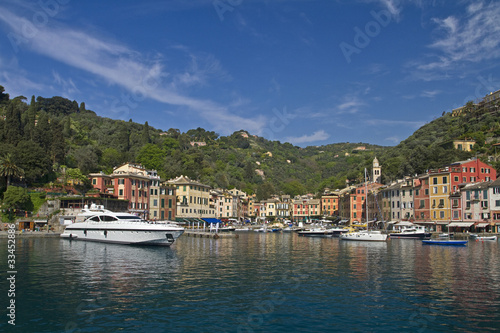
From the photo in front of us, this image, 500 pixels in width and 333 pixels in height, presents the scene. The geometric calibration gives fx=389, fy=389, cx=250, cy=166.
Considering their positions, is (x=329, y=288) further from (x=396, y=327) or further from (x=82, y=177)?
(x=82, y=177)

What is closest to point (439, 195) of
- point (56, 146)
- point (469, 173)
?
point (469, 173)

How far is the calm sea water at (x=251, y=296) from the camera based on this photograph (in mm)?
16703

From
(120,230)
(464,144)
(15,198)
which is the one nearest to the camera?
(120,230)

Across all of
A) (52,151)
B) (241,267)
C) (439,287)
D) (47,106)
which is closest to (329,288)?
(439,287)

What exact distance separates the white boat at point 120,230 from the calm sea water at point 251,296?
1268 cm

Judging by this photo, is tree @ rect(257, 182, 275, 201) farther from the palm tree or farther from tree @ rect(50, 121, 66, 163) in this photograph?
the palm tree

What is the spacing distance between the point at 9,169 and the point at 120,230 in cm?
3307

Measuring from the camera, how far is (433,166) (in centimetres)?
10019

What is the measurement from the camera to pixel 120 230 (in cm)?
5025

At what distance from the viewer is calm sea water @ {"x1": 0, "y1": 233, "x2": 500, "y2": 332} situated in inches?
658

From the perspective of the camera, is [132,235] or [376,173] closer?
[132,235]

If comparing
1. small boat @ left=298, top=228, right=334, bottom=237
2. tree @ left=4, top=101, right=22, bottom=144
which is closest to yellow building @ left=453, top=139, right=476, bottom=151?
small boat @ left=298, top=228, right=334, bottom=237

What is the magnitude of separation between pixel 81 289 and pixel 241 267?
43.4 ft

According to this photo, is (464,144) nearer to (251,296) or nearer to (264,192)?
(264,192)
